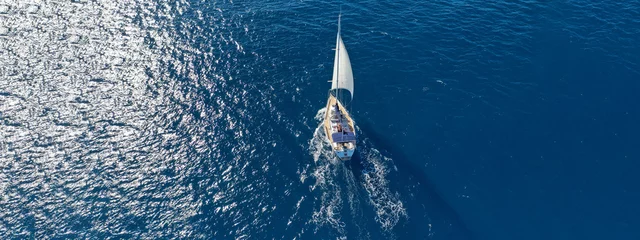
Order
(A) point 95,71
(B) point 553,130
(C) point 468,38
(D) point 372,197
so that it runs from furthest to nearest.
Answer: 1. (C) point 468,38
2. (A) point 95,71
3. (B) point 553,130
4. (D) point 372,197

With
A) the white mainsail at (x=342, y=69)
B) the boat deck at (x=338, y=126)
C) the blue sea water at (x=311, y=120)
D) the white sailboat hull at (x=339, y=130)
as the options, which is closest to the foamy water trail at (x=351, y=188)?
the blue sea water at (x=311, y=120)

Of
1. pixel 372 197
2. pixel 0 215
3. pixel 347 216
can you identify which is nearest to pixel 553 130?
pixel 372 197

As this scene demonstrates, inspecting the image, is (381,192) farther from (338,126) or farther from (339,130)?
(338,126)

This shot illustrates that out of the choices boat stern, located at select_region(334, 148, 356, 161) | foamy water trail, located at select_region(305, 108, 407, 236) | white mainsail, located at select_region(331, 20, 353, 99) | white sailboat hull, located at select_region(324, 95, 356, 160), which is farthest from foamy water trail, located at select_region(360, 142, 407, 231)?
white mainsail, located at select_region(331, 20, 353, 99)

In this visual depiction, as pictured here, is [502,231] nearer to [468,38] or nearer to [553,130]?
[553,130]

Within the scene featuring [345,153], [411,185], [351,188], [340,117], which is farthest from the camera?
[340,117]

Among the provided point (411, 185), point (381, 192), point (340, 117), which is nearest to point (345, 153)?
point (340, 117)
